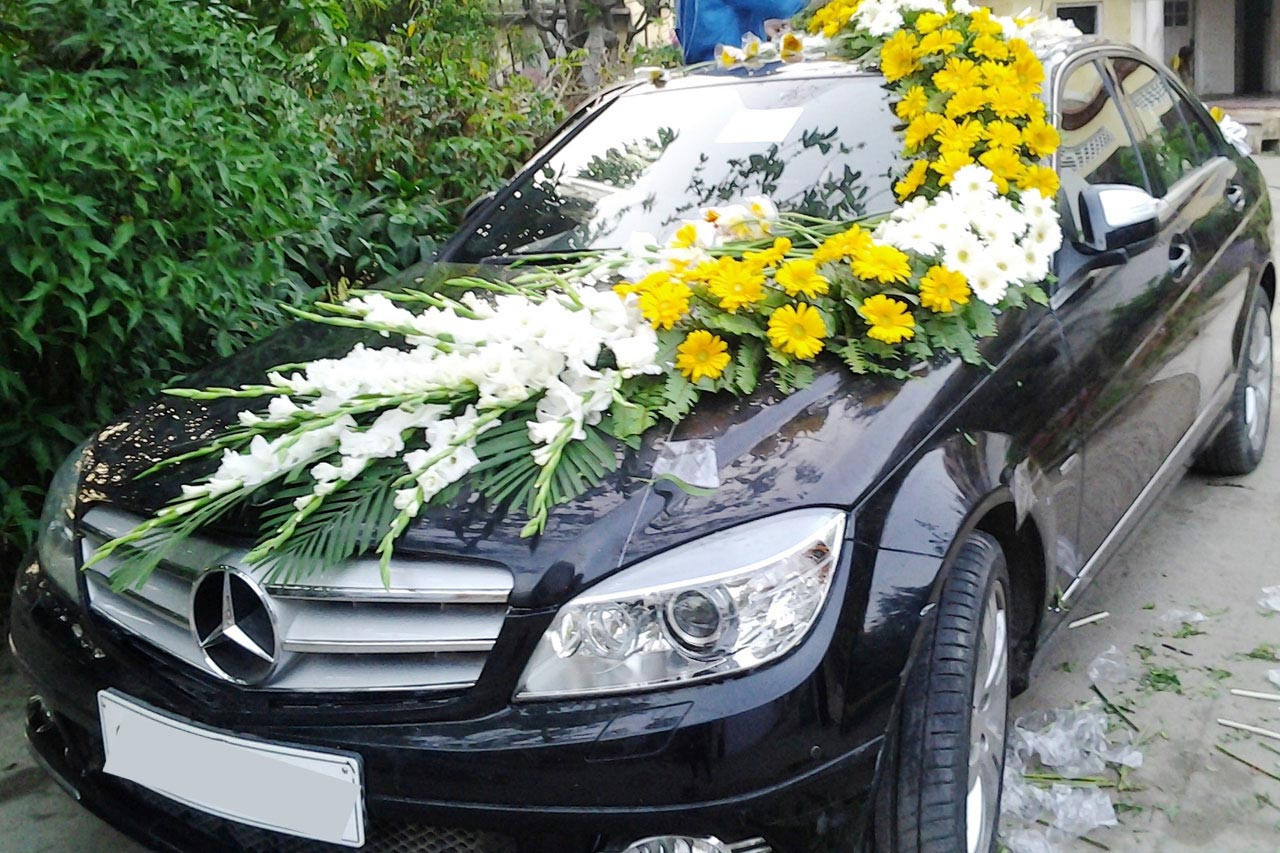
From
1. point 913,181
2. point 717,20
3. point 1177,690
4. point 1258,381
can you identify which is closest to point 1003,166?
point 913,181

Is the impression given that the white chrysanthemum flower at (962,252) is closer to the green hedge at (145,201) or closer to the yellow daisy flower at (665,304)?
the yellow daisy flower at (665,304)

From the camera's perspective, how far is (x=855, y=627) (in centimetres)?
179

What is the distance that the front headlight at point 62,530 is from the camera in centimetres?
224

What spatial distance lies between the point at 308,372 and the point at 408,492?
46cm

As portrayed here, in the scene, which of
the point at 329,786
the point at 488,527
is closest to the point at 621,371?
the point at 488,527

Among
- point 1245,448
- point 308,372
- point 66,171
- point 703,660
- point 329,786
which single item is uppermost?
point 66,171

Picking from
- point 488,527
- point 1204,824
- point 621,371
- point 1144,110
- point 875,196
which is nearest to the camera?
point 488,527

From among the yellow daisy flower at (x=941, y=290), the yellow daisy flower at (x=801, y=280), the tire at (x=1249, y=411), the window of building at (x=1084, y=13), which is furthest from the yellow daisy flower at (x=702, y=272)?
the window of building at (x=1084, y=13)

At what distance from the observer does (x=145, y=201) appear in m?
3.11

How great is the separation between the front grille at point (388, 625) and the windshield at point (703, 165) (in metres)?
1.29

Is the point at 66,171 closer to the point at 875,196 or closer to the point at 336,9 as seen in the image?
the point at 336,9

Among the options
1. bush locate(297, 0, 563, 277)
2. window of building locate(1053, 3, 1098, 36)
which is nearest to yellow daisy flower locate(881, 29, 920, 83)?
bush locate(297, 0, 563, 277)

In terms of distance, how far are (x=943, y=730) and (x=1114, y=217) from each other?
1.36m

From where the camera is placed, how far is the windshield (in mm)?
2834
